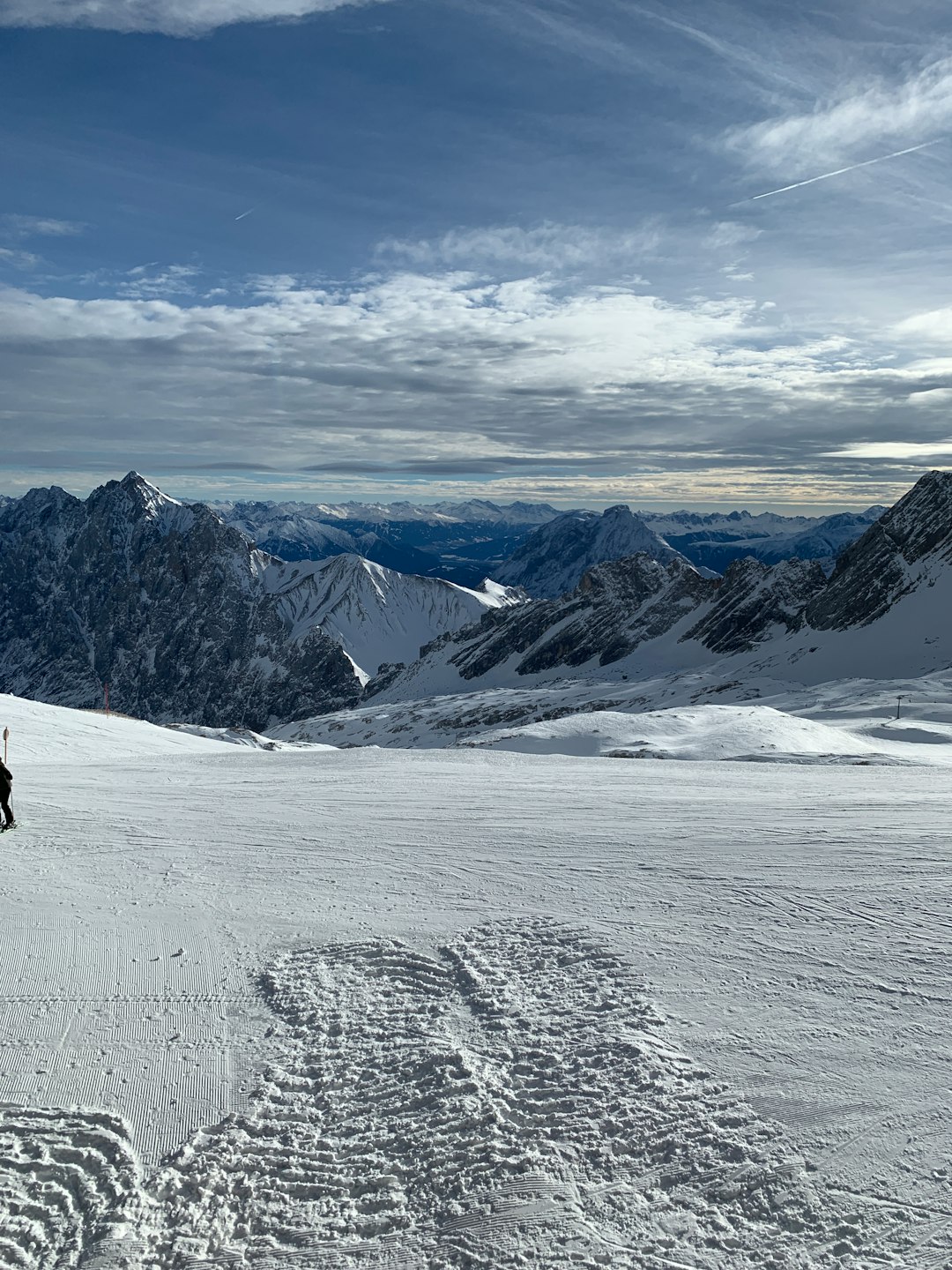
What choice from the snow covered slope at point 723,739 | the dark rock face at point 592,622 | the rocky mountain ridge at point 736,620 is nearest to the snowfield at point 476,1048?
the snow covered slope at point 723,739

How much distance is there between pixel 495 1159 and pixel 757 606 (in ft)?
424

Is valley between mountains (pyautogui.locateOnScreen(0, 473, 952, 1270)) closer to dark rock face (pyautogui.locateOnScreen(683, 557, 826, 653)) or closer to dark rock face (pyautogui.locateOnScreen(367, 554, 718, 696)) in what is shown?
dark rock face (pyautogui.locateOnScreen(683, 557, 826, 653))

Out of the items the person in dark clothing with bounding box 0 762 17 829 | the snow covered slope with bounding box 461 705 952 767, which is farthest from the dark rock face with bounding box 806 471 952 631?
the person in dark clothing with bounding box 0 762 17 829

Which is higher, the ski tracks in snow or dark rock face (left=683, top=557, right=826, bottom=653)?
dark rock face (left=683, top=557, right=826, bottom=653)

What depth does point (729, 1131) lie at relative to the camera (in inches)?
200

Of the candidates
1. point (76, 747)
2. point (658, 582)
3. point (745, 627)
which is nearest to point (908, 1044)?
A: point (76, 747)

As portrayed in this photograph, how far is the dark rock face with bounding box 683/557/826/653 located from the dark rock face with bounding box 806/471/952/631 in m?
5.67

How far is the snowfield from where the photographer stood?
177 inches

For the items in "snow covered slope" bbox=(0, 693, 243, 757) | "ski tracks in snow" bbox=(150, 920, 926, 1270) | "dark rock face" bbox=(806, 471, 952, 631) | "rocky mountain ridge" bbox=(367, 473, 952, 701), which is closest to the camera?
"ski tracks in snow" bbox=(150, 920, 926, 1270)

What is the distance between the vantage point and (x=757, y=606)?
124875mm

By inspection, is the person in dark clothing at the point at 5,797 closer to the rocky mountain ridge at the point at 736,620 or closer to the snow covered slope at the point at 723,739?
the snow covered slope at the point at 723,739

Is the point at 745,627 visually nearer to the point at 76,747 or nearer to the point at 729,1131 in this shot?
the point at 76,747

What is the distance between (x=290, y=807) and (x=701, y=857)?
7.46 metres

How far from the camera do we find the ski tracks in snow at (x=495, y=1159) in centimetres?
434
